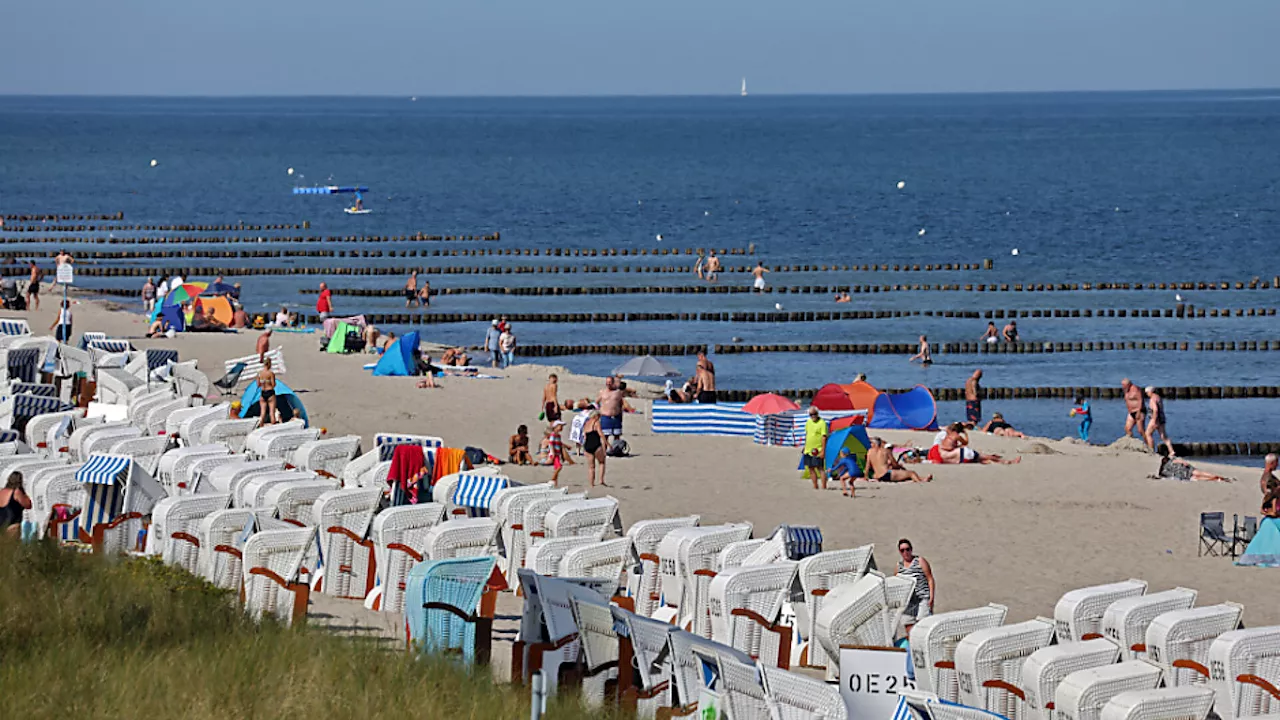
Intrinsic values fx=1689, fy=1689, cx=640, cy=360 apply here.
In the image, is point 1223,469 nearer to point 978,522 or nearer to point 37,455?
point 978,522

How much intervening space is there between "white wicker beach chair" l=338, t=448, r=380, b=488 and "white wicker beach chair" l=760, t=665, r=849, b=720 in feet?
24.9

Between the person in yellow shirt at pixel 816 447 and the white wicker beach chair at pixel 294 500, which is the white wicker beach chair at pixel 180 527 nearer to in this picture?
the white wicker beach chair at pixel 294 500

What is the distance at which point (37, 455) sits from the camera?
1744 centimetres

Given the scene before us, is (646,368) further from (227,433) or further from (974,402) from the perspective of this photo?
(227,433)

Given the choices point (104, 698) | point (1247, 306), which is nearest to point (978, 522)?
point (104, 698)

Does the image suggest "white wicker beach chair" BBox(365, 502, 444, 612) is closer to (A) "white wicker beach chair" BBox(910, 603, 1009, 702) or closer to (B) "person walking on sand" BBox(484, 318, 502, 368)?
(A) "white wicker beach chair" BBox(910, 603, 1009, 702)

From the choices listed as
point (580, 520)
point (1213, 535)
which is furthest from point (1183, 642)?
point (1213, 535)

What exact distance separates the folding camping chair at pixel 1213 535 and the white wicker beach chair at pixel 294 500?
31.3 feet

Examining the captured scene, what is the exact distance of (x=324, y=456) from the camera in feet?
60.2

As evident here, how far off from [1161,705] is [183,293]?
30.4 metres

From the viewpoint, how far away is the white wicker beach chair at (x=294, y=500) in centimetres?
1488

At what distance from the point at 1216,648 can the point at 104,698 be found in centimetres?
709

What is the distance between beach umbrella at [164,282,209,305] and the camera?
36812 millimetres

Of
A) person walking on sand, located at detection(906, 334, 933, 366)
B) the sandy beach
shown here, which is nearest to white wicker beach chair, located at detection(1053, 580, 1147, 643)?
the sandy beach
